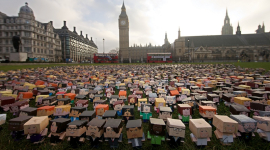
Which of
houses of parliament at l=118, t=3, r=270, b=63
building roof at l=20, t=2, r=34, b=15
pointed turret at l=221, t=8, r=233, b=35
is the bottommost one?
Result: houses of parliament at l=118, t=3, r=270, b=63

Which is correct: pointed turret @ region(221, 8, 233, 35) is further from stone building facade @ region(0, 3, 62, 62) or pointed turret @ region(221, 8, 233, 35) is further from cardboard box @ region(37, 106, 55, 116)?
cardboard box @ region(37, 106, 55, 116)

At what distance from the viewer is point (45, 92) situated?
6.34m

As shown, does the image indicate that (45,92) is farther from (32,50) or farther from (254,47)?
(254,47)

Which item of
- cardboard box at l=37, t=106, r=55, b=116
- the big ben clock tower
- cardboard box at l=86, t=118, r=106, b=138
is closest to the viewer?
cardboard box at l=86, t=118, r=106, b=138

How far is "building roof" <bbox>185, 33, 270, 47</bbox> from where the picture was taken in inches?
3188

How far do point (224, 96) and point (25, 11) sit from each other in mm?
72272

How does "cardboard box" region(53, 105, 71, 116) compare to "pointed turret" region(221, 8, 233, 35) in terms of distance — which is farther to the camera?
"pointed turret" region(221, 8, 233, 35)

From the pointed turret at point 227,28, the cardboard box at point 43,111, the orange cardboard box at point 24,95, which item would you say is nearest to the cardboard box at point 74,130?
the cardboard box at point 43,111

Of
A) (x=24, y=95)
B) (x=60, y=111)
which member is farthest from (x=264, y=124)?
(x=24, y=95)

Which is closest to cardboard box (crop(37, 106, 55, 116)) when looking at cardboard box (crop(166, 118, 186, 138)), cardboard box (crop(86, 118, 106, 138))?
cardboard box (crop(86, 118, 106, 138))

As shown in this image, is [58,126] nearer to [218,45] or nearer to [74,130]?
[74,130]

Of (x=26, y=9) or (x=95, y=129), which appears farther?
(x=26, y=9)

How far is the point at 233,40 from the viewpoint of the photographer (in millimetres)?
83750

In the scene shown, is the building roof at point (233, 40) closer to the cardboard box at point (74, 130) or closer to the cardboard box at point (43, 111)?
the cardboard box at point (43, 111)
